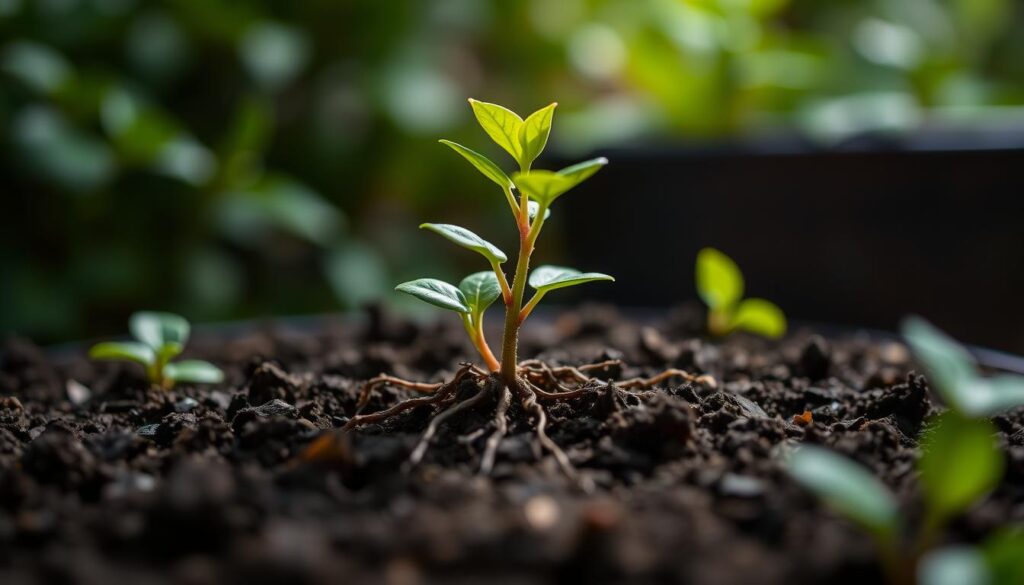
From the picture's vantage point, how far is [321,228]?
7.03ft

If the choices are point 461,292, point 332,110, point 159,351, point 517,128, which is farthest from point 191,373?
point 332,110

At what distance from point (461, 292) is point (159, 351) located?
1.14ft

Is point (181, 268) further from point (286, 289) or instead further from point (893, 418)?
point (893, 418)

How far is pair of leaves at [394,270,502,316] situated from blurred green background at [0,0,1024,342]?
0.93 meters

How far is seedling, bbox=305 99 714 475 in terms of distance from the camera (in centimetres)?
63

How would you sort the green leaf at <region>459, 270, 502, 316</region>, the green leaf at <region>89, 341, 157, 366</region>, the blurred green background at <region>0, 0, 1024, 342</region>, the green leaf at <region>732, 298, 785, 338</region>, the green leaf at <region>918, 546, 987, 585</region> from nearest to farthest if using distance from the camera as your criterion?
the green leaf at <region>918, 546, 987, 585</region>
the green leaf at <region>459, 270, 502, 316</region>
the green leaf at <region>89, 341, 157, 366</region>
the green leaf at <region>732, 298, 785, 338</region>
the blurred green background at <region>0, 0, 1024, 342</region>

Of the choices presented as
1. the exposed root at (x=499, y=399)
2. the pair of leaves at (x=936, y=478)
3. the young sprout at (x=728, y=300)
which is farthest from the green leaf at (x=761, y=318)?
the pair of leaves at (x=936, y=478)

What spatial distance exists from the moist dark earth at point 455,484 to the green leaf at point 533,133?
0.20 meters

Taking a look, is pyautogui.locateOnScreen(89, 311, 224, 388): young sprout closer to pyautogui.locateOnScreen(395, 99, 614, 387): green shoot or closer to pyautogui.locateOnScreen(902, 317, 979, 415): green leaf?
pyautogui.locateOnScreen(395, 99, 614, 387): green shoot

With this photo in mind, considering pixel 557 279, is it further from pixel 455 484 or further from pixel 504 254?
pixel 455 484

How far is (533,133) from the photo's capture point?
70cm

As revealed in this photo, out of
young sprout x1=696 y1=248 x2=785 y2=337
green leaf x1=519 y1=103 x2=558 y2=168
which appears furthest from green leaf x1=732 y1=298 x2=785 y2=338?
green leaf x1=519 y1=103 x2=558 y2=168

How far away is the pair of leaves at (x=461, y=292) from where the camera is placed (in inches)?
27.1

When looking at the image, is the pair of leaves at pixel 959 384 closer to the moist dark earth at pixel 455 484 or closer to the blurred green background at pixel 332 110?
the moist dark earth at pixel 455 484
